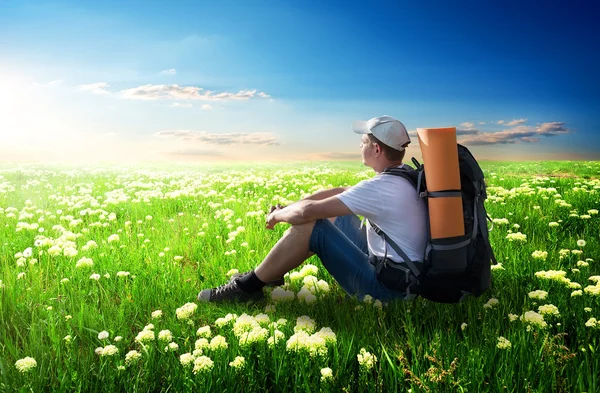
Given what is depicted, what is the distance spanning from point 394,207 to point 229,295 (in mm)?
1944

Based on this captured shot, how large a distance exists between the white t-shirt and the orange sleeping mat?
168 mm

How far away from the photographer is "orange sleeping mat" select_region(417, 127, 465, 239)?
3895mm

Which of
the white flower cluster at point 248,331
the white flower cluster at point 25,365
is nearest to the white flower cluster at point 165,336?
the white flower cluster at point 248,331

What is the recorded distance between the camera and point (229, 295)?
4922 mm

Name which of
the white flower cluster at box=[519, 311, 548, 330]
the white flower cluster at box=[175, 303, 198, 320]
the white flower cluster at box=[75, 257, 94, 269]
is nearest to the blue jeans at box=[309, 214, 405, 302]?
the white flower cluster at box=[519, 311, 548, 330]

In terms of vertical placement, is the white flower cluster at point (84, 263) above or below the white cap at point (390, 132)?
below

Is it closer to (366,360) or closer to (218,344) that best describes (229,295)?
(218,344)

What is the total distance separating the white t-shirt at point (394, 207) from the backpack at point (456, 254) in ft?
0.20

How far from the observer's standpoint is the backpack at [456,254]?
4043mm

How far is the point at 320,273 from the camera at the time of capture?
5.77 m

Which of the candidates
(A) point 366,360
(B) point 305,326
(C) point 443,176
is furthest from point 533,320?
(B) point 305,326

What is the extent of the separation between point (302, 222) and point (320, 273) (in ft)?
4.83

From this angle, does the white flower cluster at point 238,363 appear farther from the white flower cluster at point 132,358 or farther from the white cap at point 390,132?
the white cap at point 390,132

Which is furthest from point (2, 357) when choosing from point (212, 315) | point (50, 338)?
point (212, 315)
